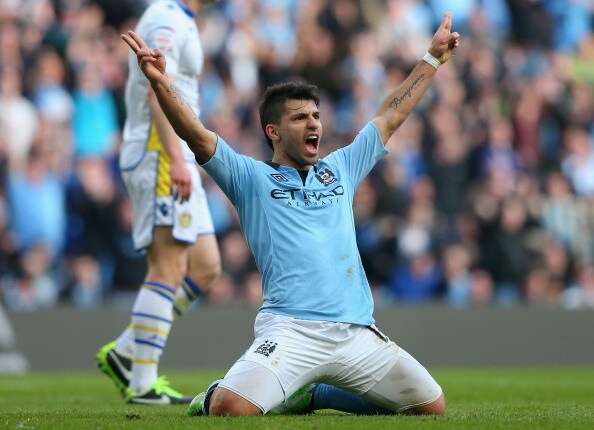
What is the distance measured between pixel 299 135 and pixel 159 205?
1.83 meters

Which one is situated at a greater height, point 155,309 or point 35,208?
point 35,208

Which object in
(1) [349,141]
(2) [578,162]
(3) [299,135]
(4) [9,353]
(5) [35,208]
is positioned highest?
(2) [578,162]

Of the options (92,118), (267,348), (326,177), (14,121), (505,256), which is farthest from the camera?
(505,256)

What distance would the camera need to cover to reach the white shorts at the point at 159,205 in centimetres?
826

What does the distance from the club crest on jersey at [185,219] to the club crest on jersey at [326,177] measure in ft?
5.45

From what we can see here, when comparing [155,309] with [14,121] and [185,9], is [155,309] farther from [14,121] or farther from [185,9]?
[14,121]

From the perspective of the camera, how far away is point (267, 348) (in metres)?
6.36

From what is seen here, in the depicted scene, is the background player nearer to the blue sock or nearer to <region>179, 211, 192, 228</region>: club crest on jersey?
<region>179, 211, 192, 228</region>: club crest on jersey

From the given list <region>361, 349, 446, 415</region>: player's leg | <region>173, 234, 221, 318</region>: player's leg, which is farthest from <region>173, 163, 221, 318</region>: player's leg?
<region>361, 349, 446, 415</region>: player's leg

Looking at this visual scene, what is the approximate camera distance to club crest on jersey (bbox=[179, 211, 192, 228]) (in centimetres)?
825

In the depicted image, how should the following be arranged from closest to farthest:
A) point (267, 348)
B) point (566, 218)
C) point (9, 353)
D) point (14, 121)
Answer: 1. point (267, 348)
2. point (9, 353)
3. point (14, 121)
4. point (566, 218)

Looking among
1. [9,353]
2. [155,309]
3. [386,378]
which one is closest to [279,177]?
[386,378]

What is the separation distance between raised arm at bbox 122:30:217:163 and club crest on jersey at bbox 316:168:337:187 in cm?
76

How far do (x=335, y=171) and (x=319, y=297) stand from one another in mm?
862
